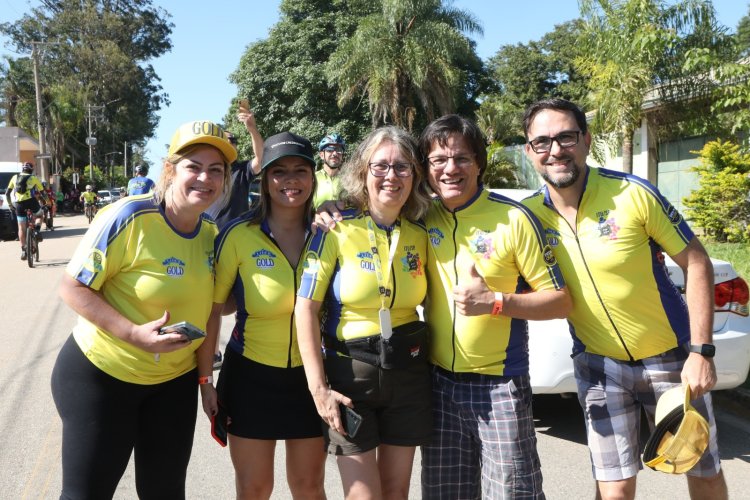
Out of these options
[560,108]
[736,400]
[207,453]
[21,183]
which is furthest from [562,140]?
[21,183]

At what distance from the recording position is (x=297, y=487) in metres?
3.07

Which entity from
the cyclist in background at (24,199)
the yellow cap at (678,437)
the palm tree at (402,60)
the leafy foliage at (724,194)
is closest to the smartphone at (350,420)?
the yellow cap at (678,437)

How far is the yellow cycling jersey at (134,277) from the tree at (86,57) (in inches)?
2223

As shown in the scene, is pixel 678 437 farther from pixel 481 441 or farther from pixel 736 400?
pixel 736 400

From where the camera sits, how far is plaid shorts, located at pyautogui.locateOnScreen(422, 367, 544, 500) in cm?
279

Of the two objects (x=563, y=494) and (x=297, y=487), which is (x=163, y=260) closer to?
(x=297, y=487)

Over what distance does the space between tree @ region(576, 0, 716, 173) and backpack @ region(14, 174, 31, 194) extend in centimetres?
1315

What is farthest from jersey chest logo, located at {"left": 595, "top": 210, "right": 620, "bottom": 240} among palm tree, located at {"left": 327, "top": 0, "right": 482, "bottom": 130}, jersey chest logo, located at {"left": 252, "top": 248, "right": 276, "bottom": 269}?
palm tree, located at {"left": 327, "top": 0, "right": 482, "bottom": 130}

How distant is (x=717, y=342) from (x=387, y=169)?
2946 mm

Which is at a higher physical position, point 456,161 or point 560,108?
point 560,108

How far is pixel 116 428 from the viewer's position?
277cm

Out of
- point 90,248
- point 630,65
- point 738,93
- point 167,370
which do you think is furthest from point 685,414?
point 630,65

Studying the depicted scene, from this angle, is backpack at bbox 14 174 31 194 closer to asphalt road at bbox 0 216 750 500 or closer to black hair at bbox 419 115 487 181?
asphalt road at bbox 0 216 750 500

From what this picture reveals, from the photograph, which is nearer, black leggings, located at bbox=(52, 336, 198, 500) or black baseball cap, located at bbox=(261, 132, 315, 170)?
black leggings, located at bbox=(52, 336, 198, 500)
